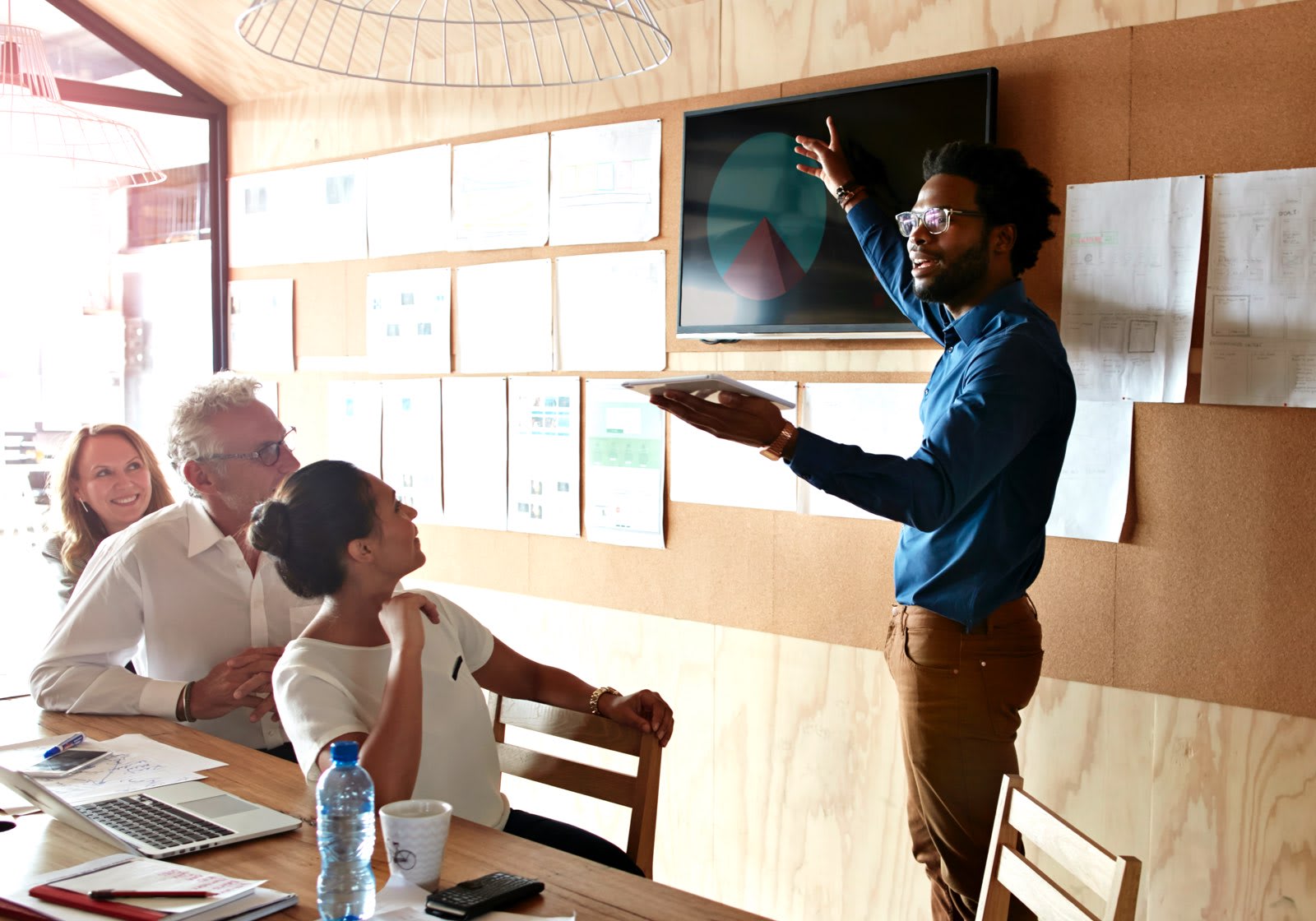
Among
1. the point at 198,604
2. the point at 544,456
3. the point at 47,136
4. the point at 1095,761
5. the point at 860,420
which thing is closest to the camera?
the point at 198,604

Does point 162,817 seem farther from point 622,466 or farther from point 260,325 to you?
point 260,325

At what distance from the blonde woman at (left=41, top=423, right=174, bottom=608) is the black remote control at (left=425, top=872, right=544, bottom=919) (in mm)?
2171

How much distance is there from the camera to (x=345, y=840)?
1302 mm

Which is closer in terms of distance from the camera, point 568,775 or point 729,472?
point 568,775

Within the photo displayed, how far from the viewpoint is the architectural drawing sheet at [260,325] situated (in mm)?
4125

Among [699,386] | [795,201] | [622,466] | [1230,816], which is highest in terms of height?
[795,201]

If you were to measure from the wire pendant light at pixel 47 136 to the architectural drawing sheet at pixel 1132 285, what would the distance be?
2509 millimetres

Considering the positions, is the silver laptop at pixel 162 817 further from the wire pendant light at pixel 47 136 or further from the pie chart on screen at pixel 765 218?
the wire pendant light at pixel 47 136

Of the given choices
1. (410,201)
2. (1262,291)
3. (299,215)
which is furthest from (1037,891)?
(299,215)

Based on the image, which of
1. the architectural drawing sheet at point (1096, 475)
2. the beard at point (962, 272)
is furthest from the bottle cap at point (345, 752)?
the architectural drawing sheet at point (1096, 475)

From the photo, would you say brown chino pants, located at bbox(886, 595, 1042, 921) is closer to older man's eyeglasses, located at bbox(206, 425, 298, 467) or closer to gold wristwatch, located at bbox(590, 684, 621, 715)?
gold wristwatch, located at bbox(590, 684, 621, 715)

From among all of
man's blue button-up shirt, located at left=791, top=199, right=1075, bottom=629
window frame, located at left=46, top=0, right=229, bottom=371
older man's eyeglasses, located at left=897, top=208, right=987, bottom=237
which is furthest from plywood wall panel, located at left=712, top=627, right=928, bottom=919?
window frame, located at left=46, top=0, right=229, bottom=371

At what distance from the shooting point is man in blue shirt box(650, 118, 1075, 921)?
Answer: 1.92 m

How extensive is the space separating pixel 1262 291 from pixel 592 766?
1.56 metres
